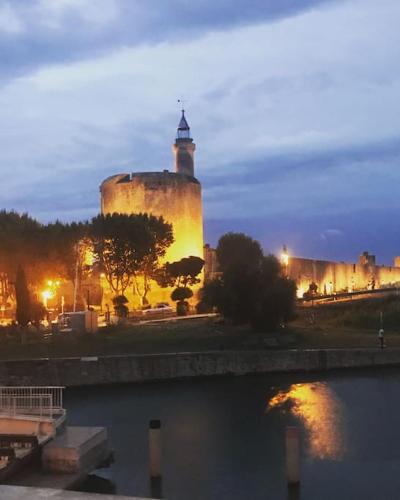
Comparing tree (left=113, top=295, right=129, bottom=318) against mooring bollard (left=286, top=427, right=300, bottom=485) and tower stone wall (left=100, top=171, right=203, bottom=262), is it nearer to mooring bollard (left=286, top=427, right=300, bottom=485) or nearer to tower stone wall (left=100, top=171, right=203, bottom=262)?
tower stone wall (left=100, top=171, right=203, bottom=262)

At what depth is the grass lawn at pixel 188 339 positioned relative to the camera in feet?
80.8

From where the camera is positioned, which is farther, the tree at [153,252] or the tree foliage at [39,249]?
the tree at [153,252]

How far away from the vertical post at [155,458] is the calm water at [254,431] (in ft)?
0.58

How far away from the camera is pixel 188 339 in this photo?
26.0 m

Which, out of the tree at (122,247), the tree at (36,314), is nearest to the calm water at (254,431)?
the tree at (36,314)

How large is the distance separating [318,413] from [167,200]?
35161 mm

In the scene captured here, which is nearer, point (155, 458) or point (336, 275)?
point (155, 458)

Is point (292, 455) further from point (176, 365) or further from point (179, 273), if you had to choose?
point (179, 273)

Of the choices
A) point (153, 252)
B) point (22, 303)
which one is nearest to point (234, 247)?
point (153, 252)

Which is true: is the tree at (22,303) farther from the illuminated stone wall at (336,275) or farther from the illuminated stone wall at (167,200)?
the illuminated stone wall at (336,275)

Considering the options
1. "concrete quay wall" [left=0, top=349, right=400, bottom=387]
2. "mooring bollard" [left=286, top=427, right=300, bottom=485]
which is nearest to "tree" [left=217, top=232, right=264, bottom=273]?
"concrete quay wall" [left=0, top=349, right=400, bottom=387]

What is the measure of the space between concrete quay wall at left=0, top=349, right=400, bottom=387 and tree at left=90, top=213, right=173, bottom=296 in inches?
681

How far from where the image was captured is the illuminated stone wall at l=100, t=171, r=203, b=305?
170ft

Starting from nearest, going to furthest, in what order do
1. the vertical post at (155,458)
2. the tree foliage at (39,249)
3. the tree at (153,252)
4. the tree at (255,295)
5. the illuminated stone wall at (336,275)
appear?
the vertical post at (155,458) → the tree at (255,295) → the tree foliage at (39,249) → the tree at (153,252) → the illuminated stone wall at (336,275)
